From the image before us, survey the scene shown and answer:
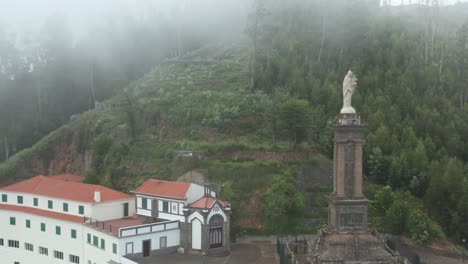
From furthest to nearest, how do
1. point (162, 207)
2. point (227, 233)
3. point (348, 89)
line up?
point (162, 207), point (227, 233), point (348, 89)

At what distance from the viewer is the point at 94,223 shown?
33.8 meters

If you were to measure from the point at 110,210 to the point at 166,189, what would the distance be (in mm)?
4291

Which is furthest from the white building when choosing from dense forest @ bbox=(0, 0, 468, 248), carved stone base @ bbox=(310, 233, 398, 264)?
carved stone base @ bbox=(310, 233, 398, 264)

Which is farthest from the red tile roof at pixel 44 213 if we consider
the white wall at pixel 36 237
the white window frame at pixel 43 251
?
the white window frame at pixel 43 251

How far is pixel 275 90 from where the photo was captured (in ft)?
163

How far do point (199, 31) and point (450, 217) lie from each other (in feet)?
178

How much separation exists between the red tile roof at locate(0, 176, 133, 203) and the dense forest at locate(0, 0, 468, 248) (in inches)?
228

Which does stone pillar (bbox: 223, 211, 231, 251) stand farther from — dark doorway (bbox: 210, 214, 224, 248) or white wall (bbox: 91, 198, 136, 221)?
white wall (bbox: 91, 198, 136, 221)

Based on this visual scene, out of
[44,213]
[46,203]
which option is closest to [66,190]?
[46,203]

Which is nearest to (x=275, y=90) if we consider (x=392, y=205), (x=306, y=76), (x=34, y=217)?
(x=306, y=76)

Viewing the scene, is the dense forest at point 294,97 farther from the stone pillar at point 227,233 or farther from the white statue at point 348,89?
the white statue at point 348,89

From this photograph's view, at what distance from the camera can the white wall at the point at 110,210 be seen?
3462cm

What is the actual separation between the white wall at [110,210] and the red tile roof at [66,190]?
33 cm

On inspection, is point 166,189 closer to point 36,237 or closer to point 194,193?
point 194,193
